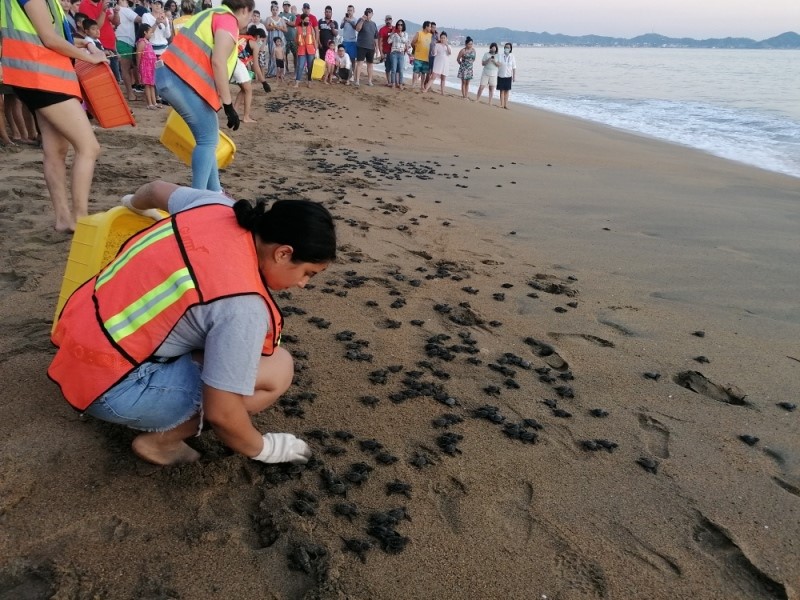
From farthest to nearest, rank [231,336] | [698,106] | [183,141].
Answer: [698,106] < [183,141] < [231,336]

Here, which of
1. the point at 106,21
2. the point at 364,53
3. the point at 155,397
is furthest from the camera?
the point at 364,53

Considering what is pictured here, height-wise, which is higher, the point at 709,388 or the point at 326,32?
the point at 326,32

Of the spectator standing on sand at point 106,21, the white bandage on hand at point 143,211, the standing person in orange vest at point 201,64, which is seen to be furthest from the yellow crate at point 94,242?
the spectator standing on sand at point 106,21

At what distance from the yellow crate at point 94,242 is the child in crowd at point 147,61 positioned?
9.10 m

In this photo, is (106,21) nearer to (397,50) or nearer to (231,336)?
(397,50)

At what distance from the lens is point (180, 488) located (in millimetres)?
2406

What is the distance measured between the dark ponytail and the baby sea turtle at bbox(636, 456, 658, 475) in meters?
1.85

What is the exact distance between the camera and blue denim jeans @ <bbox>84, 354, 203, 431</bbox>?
2184 millimetres

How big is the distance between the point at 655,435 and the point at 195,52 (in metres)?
4.17

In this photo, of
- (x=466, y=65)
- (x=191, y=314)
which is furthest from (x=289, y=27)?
(x=191, y=314)

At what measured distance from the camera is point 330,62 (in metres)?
16.2

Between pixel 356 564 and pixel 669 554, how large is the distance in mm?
1225

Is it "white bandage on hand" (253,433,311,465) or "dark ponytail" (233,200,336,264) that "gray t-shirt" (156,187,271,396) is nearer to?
"dark ponytail" (233,200,336,264)

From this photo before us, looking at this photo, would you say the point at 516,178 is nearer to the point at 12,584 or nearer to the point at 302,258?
the point at 302,258
